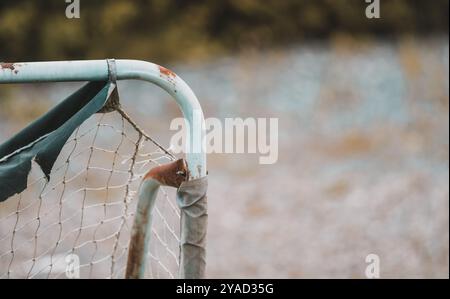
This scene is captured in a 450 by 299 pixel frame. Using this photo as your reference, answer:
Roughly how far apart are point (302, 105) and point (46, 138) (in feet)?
20.8

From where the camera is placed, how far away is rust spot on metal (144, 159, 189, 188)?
194cm

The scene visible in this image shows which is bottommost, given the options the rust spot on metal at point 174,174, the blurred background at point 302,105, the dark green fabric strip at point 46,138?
the rust spot on metal at point 174,174

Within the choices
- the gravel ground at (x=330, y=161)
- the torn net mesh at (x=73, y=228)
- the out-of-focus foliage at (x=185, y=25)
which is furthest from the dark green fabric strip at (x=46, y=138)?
the out-of-focus foliage at (x=185, y=25)

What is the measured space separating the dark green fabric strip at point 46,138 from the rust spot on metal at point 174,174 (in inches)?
10.6

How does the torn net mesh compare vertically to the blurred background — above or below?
below

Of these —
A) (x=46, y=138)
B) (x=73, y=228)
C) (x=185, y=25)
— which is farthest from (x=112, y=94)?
(x=185, y=25)

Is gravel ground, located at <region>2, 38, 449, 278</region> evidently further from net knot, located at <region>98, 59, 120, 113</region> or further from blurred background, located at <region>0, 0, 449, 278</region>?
net knot, located at <region>98, 59, 120, 113</region>

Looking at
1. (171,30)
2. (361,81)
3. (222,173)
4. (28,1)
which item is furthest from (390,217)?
(28,1)

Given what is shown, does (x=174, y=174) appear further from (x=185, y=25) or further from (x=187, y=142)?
(x=185, y=25)

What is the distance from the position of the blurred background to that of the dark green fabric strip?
300 cm

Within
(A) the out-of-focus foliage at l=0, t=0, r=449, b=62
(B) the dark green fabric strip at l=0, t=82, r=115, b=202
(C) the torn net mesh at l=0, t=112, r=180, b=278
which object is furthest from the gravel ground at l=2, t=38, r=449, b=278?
(B) the dark green fabric strip at l=0, t=82, r=115, b=202

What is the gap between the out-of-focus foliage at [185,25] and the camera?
887 cm

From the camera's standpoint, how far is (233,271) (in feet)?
16.1

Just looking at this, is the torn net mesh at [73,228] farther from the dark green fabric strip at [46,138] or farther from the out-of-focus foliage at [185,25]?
the out-of-focus foliage at [185,25]
